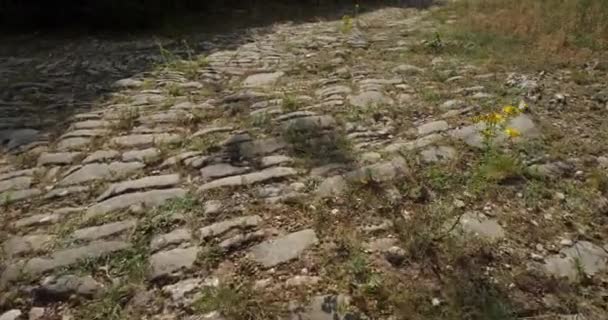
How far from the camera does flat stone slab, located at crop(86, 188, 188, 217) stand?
8.77 ft

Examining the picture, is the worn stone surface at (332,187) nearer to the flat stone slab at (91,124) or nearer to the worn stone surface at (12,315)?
the worn stone surface at (12,315)

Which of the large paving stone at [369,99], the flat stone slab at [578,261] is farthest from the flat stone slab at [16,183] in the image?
the flat stone slab at [578,261]

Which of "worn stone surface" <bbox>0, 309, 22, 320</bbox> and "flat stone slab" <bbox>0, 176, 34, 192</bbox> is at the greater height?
"flat stone slab" <bbox>0, 176, 34, 192</bbox>

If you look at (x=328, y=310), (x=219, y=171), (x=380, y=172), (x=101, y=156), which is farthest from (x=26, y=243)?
(x=380, y=172)

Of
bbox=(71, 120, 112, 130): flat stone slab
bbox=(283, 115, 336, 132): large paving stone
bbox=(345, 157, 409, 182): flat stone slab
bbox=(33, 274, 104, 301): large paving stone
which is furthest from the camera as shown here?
bbox=(71, 120, 112, 130): flat stone slab

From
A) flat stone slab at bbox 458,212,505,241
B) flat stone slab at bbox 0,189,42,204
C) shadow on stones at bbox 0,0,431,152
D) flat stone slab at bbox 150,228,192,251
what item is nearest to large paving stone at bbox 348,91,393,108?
flat stone slab at bbox 458,212,505,241

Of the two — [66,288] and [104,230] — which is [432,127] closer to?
[104,230]

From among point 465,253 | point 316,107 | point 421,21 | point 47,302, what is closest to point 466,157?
point 465,253

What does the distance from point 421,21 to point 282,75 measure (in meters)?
2.92

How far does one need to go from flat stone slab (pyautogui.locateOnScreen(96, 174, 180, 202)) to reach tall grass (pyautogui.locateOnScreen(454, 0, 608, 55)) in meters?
3.82

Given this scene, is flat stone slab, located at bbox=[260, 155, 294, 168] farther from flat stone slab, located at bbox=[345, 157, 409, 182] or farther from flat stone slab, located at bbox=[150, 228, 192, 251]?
flat stone slab, located at bbox=[150, 228, 192, 251]

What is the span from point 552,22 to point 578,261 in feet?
13.3

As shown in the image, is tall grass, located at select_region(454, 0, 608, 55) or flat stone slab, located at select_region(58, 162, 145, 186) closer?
flat stone slab, located at select_region(58, 162, 145, 186)

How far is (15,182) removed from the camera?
2.99 m
